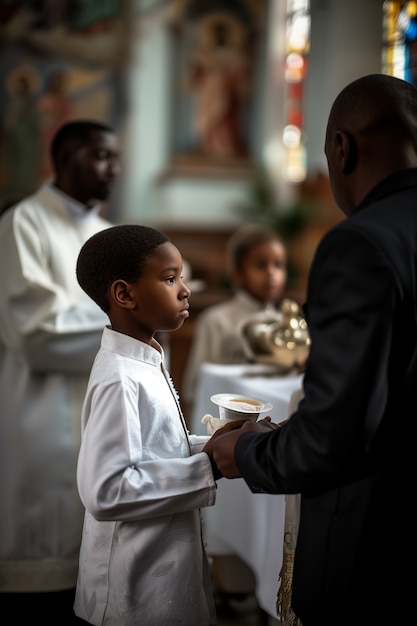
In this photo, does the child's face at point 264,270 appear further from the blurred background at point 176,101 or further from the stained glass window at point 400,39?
the blurred background at point 176,101

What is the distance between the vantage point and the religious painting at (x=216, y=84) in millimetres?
9109

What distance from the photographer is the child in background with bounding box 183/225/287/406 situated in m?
4.00

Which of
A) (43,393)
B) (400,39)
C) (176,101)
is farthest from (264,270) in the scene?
(176,101)

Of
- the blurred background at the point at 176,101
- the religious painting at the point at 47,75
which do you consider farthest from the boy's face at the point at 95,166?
the religious painting at the point at 47,75

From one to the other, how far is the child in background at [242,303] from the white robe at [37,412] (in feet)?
3.73

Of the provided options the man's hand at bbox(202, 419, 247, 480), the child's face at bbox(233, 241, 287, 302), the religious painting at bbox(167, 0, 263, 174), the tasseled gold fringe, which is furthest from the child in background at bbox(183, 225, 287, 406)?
the religious painting at bbox(167, 0, 263, 174)

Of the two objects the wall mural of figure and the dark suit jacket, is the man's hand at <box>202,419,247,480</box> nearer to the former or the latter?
the dark suit jacket

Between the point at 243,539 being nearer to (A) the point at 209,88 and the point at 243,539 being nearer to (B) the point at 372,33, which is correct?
(B) the point at 372,33

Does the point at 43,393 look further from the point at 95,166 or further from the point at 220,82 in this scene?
the point at 220,82

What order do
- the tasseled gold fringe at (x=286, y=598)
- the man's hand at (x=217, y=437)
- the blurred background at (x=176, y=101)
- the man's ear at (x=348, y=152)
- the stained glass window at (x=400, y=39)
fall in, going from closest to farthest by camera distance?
the man's ear at (x=348, y=152) → the man's hand at (x=217, y=437) → the tasseled gold fringe at (x=286, y=598) → the stained glass window at (x=400, y=39) → the blurred background at (x=176, y=101)

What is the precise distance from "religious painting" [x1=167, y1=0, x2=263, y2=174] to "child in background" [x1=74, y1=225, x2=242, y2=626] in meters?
7.43

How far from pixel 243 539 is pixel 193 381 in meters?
1.08

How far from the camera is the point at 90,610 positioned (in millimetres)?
1805

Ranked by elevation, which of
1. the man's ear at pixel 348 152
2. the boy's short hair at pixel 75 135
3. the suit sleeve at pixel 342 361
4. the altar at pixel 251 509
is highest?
the man's ear at pixel 348 152
